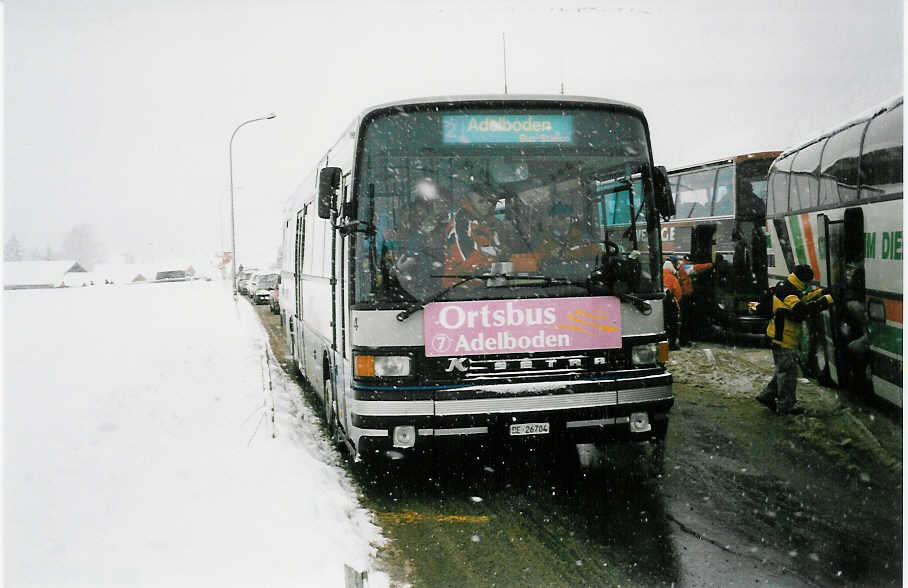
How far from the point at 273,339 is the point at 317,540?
53.9ft

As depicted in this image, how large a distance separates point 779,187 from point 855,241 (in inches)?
159

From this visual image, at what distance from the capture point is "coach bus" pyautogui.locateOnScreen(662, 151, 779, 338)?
15.3 metres

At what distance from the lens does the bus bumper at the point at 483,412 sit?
603cm

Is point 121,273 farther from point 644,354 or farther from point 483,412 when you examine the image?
point 644,354

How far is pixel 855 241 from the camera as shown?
9.47 m

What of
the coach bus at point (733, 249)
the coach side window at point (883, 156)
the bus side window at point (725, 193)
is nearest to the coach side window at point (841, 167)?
the coach side window at point (883, 156)

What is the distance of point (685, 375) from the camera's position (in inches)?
479

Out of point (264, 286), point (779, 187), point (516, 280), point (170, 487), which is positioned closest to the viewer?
point (516, 280)

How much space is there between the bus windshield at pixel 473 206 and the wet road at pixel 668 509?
54.0 inches

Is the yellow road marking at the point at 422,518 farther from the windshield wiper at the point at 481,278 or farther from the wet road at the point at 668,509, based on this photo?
the windshield wiper at the point at 481,278

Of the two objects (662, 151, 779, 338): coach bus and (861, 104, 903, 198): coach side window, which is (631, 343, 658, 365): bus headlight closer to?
(861, 104, 903, 198): coach side window

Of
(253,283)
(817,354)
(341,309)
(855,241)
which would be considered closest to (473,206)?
(341,309)

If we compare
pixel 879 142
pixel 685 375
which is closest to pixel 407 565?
pixel 879 142

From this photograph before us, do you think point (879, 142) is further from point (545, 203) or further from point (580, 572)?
point (580, 572)
